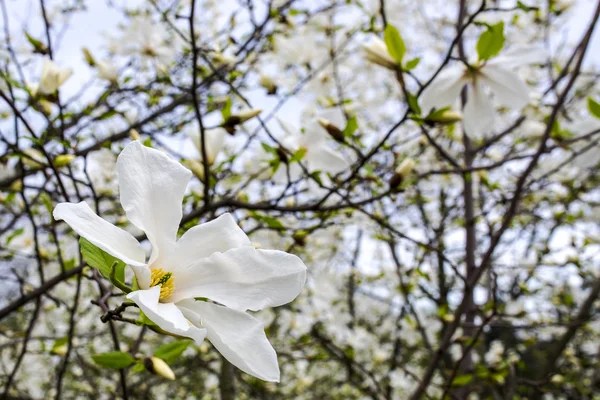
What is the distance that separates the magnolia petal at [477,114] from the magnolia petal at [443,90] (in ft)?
0.26

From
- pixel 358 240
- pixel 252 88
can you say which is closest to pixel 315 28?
pixel 252 88

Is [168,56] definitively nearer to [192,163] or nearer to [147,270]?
[192,163]

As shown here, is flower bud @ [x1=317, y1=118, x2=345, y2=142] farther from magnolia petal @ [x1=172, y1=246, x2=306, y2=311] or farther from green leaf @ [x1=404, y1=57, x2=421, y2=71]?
magnolia petal @ [x1=172, y1=246, x2=306, y2=311]

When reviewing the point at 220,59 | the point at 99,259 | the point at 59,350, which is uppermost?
the point at 220,59

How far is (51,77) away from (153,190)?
2.23 ft

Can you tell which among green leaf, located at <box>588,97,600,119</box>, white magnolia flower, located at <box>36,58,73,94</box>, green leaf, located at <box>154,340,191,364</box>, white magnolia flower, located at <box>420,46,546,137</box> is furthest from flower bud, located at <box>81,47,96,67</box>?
green leaf, located at <box>588,97,600,119</box>

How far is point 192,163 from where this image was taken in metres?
1.11

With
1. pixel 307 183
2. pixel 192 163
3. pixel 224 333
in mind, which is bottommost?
pixel 224 333

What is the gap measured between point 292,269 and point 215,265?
8 centimetres

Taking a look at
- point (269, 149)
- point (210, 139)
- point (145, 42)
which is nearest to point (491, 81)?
point (269, 149)

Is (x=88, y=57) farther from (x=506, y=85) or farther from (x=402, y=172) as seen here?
(x=506, y=85)

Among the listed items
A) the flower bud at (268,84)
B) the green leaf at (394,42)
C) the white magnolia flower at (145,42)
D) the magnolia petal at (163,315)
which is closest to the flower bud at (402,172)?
the green leaf at (394,42)

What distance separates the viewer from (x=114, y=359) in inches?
27.8

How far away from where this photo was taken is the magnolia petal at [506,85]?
1151mm
